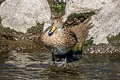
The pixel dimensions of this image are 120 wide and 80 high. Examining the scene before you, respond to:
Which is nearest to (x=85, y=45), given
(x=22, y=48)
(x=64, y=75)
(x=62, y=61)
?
(x=62, y=61)

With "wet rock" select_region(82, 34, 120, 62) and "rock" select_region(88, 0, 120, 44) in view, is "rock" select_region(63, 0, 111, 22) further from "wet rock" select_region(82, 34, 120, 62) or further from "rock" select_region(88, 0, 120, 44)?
"wet rock" select_region(82, 34, 120, 62)

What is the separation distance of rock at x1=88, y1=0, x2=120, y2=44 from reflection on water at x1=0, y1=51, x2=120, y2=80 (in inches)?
58.6

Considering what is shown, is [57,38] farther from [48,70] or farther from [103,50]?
[103,50]

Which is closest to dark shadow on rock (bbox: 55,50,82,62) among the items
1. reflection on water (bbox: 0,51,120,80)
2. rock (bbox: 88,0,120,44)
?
reflection on water (bbox: 0,51,120,80)

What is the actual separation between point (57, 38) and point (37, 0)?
4.05 m

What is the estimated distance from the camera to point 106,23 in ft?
35.4

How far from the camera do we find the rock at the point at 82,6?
11883mm

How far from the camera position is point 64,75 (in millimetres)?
7824

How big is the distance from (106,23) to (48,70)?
128 inches

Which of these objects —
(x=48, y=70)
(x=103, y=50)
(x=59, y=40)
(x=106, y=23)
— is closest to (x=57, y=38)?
(x=59, y=40)

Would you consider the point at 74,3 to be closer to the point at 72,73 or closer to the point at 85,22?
the point at 85,22

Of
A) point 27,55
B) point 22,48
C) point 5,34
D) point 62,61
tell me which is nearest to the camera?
point 62,61

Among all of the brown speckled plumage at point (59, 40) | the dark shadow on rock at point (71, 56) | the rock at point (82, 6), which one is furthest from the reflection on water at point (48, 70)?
the rock at point (82, 6)

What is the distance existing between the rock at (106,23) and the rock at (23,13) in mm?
1953
